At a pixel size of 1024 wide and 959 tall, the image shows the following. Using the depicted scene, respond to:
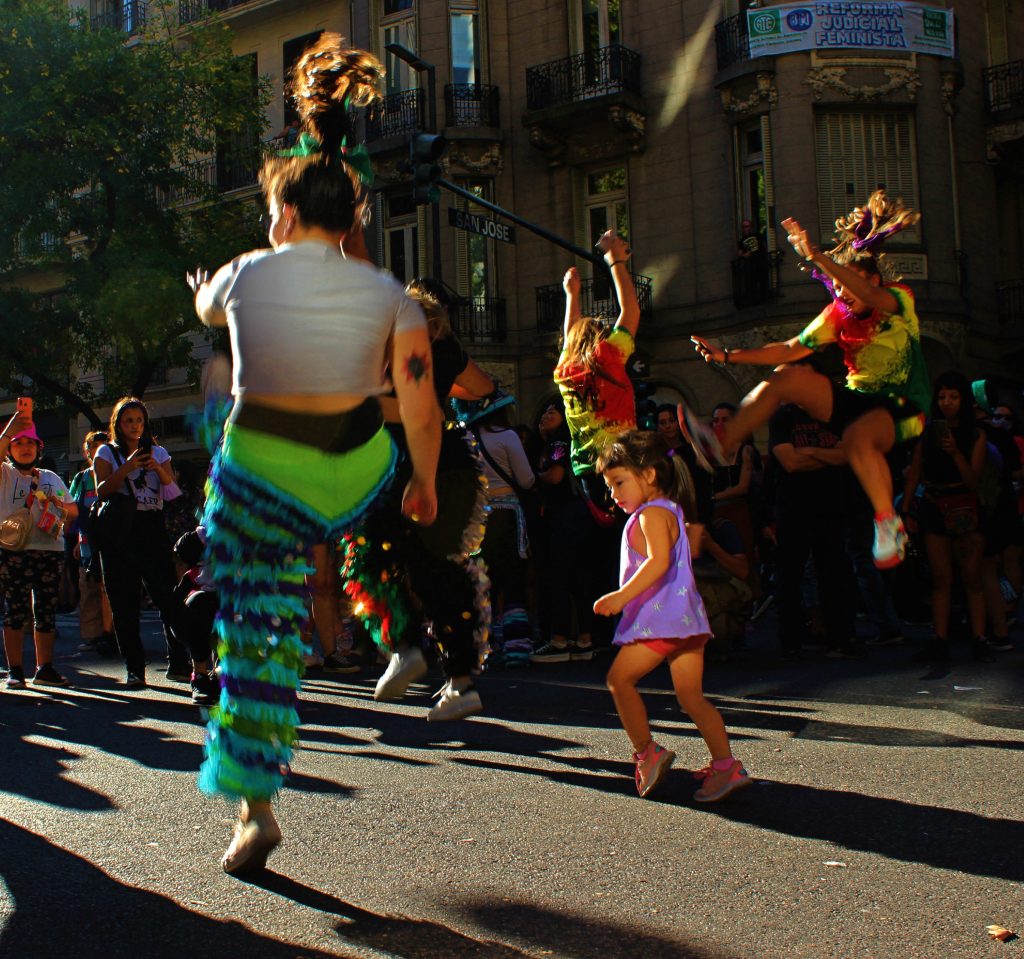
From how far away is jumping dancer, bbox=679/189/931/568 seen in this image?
5941 mm

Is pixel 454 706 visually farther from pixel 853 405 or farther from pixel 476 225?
pixel 476 225

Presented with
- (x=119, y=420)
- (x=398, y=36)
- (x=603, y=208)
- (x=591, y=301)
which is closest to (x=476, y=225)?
(x=119, y=420)

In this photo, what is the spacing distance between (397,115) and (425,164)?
11621mm

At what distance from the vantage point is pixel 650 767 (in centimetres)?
427

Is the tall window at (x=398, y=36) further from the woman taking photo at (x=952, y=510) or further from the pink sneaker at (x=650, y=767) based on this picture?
the pink sneaker at (x=650, y=767)

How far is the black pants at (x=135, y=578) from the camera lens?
7.86 m

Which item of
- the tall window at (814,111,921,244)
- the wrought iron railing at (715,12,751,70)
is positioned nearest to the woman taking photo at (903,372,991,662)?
the tall window at (814,111,921,244)

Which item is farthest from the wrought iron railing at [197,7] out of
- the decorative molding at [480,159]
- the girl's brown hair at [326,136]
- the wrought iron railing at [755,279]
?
the girl's brown hair at [326,136]

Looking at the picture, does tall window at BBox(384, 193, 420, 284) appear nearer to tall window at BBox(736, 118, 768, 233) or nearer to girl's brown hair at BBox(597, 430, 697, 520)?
tall window at BBox(736, 118, 768, 233)

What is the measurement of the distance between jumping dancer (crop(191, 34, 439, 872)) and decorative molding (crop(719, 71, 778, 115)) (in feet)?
64.4

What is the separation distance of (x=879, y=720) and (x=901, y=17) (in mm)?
18534

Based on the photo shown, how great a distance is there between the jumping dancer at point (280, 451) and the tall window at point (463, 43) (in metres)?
23.1

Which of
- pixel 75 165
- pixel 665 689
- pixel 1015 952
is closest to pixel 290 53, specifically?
pixel 75 165

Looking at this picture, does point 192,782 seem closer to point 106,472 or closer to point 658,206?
point 106,472
